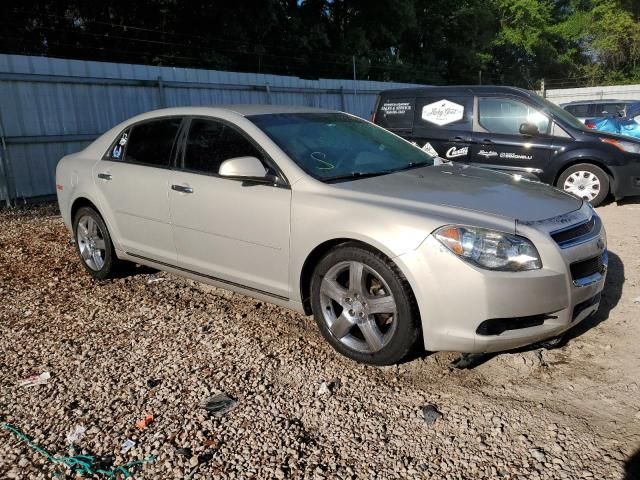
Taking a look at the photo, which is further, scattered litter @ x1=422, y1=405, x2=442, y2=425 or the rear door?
the rear door

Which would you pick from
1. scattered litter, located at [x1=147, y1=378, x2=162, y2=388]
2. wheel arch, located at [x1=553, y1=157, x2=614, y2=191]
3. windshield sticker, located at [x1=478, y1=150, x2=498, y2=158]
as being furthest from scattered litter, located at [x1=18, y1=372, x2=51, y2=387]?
wheel arch, located at [x1=553, y1=157, x2=614, y2=191]

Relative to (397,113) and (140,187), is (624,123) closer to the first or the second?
(397,113)

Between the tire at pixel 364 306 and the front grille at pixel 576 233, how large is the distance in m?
0.90

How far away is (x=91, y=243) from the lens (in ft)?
17.0

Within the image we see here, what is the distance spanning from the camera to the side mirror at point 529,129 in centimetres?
766

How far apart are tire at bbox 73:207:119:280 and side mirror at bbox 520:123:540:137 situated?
566 centimetres

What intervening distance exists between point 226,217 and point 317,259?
0.77 m

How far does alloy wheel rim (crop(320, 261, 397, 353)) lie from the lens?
126 inches

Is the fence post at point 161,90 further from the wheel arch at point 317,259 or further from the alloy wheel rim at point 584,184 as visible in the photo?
the wheel arch at point 317,259

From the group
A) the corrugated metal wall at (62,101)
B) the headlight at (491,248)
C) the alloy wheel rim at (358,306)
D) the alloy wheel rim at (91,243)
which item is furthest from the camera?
the corrugated metal wall at (62,101)

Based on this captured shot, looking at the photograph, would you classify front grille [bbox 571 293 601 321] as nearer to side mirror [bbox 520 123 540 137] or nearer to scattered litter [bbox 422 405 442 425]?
scattered litter [bbox 422 405 442 425]

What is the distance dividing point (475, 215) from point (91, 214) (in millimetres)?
3576

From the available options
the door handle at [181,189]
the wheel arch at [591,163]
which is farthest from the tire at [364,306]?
the wheel arch at [591,163]

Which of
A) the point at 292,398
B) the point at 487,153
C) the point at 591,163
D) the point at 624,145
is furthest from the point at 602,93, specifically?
the point at 292,398
